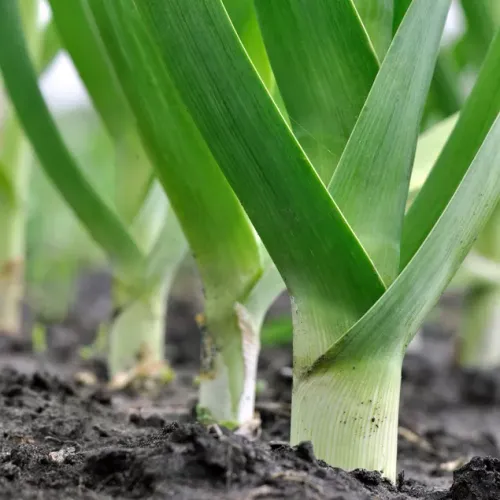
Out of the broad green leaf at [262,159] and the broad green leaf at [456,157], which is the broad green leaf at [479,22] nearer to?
the broad green leaf at [456,157]

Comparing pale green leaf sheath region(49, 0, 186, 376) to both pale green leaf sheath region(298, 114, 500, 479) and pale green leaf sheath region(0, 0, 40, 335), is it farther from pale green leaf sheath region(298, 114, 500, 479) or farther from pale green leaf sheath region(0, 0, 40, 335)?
pale green leaf sheath region(298, 114, 500, 479)

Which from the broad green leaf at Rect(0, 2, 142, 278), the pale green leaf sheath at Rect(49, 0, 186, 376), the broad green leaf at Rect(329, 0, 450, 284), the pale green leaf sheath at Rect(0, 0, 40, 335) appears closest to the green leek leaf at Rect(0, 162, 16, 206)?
the pale green leaf sheath at Rect(0, 0, 40, 335)

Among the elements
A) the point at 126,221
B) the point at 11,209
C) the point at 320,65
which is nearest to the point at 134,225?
the point at 126,221

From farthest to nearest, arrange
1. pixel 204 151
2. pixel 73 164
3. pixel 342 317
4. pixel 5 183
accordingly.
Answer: pixel 5 183 < pixel 73 164 < pixel 204 151 < pixel 342 317

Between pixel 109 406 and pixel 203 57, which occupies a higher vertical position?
pixel 203 57

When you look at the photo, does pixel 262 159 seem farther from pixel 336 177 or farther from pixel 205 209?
pixel 205 209

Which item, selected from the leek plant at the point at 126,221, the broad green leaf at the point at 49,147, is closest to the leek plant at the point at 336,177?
the broad green leaf at the point at 49,147

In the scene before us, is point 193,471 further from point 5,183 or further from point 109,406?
point 5,183

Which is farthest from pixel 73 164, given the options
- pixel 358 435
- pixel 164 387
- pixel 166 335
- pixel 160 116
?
pixel 166 335
